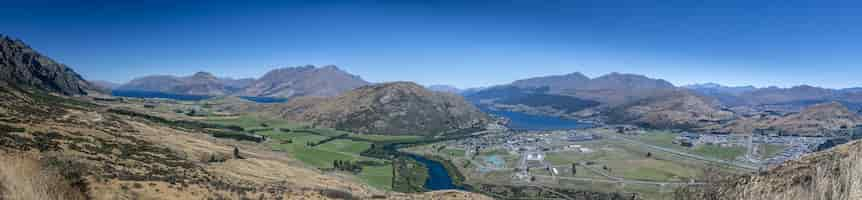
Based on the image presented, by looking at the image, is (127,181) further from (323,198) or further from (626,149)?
(626,149)

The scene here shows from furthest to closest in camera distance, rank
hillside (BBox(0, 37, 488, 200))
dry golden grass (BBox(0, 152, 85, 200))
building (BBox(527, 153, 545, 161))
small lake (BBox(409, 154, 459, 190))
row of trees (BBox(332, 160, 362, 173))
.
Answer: building (BBox(527, 153, 545, 161)) < row of trees (BBox(332, 160, 362, 173)) < small lake (BBox(409, 154, 459, 190)) < hillside (BBox(0, 37, 488, 200)) < dry golden grass (BBox(0, 152, 85, 200))

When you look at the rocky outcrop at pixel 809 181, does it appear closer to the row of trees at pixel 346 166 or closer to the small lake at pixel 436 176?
the small lake at pixel 436 176

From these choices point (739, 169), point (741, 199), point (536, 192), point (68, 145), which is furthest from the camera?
point (739, 169)

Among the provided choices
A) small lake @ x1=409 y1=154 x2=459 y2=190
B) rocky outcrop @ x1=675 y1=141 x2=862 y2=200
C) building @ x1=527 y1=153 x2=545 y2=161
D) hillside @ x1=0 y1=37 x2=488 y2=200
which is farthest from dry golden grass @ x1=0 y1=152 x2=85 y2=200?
building @ x1=527 y1=153 x2=545 y2=161

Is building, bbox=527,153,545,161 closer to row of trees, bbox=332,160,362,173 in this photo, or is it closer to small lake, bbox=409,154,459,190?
small lake, bbox=409,154,459,190

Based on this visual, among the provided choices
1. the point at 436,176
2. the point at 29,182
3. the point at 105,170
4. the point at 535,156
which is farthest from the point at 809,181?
the point at 535,156

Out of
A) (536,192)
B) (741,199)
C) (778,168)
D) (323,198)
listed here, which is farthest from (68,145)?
(536,192)
